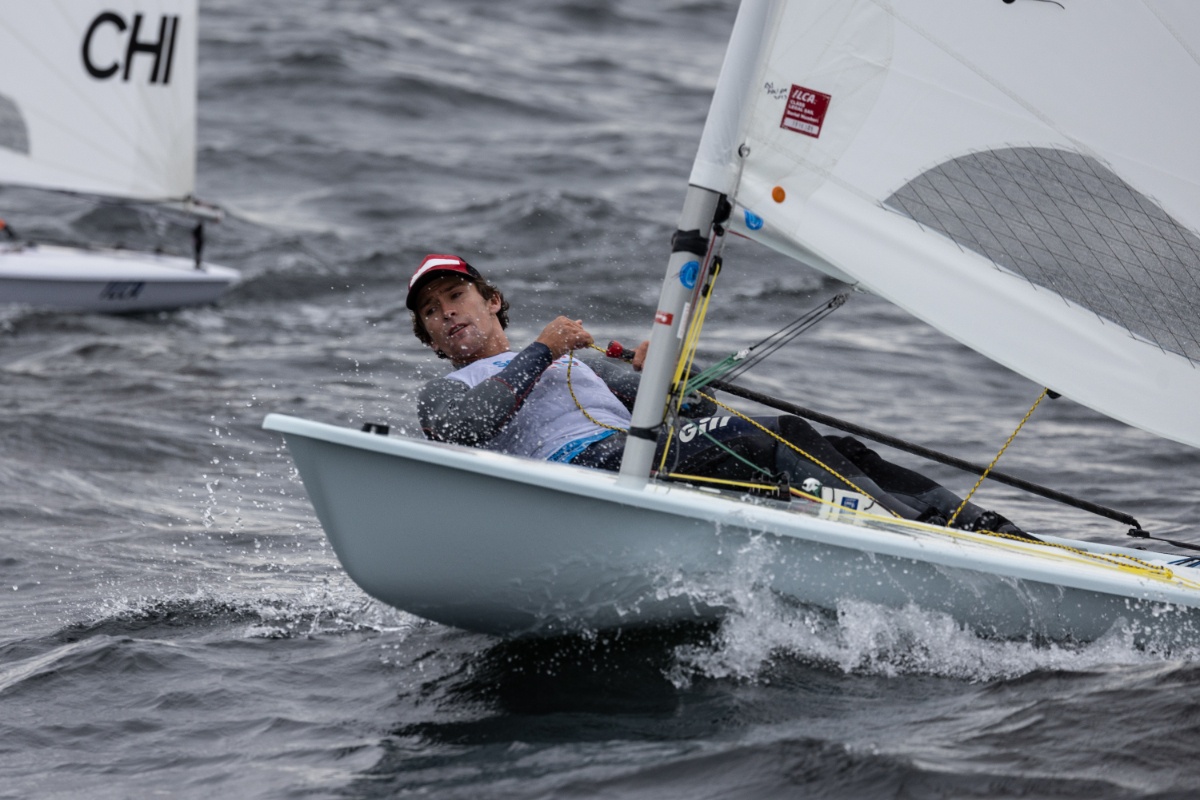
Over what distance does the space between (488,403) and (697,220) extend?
0.64 m

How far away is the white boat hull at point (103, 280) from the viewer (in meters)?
8.05

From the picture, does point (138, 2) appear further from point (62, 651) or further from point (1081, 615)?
point (1081, 615)

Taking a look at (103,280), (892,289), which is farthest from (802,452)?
(103,280)

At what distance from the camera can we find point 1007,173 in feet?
9.75

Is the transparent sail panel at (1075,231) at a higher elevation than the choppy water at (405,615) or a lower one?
higher

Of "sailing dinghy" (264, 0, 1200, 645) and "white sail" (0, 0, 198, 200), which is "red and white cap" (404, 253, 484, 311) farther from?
"white sail" (0, 0, 198, 200)

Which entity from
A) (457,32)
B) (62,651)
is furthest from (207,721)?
(457,32)

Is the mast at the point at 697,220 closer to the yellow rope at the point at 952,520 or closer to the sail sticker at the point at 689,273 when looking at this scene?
the sail sticker at the point at 689,273

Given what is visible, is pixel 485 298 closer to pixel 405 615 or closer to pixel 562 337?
pixel 562 337

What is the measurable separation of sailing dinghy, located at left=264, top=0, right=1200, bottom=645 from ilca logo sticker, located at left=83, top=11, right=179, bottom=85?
680 cm

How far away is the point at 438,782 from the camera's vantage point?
2.61m

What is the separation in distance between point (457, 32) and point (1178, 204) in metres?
15.1

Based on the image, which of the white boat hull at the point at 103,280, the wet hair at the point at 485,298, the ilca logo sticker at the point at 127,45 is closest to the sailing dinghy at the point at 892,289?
the wet hair at the point at 485,298

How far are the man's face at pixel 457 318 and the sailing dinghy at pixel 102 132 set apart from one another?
17.5 feet
